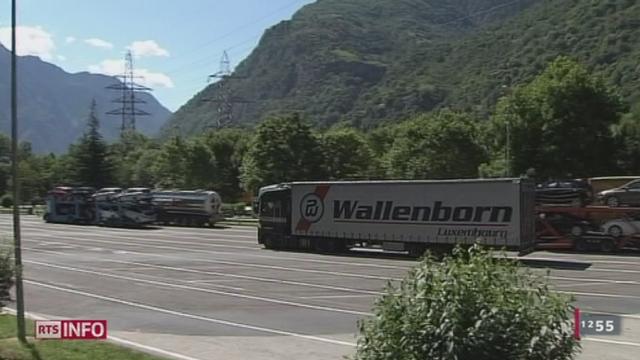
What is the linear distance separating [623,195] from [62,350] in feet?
108

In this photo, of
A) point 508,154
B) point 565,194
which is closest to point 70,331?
point 565,194

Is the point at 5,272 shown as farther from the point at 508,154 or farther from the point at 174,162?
the point at 174,162

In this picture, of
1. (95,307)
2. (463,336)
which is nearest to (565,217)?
(95,307)

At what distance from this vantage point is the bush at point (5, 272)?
39.0 ft

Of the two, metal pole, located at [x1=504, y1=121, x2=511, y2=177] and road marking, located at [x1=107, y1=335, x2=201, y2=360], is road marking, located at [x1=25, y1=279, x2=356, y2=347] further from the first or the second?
metal pole, located at [x1=504, y1=121, x2=511, y2=177]

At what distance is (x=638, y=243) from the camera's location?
122 ft

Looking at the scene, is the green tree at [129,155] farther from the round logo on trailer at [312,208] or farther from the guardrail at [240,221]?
the round logo on trailer at [312,208]

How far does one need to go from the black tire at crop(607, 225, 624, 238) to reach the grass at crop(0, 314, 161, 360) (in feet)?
96.5

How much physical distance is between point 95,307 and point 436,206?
18.9 metres

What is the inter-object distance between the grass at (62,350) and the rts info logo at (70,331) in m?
0.39

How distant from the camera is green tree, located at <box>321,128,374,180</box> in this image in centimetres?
8144

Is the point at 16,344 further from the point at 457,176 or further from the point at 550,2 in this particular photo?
the point at 550,2

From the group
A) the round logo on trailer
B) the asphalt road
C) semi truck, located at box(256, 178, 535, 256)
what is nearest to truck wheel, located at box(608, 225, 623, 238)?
the asphalt road

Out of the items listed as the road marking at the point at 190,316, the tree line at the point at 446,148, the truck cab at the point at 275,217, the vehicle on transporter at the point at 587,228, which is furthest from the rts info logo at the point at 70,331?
the tree line at the point at 446,148
